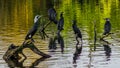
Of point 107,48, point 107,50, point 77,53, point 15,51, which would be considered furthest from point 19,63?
point 107,48

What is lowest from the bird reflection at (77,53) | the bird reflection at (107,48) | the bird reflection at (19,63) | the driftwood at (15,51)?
the bird reflection at (107,48)

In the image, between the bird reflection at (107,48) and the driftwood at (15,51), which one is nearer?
the driftwood at (15,51)

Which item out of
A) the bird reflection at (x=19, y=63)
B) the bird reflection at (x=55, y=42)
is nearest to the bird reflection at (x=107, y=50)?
the bird reflection at (x=55, y=42)

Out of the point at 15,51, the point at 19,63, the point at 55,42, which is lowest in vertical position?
the point at 55,42

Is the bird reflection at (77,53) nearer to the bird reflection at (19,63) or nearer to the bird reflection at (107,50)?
the bird reflection at (107,50)

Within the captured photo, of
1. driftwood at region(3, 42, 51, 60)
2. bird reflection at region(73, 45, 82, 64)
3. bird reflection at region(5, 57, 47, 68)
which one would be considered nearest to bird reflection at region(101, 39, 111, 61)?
bird reflection at region(73, 45, 82, 64)

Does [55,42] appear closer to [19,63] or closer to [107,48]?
[107,48]

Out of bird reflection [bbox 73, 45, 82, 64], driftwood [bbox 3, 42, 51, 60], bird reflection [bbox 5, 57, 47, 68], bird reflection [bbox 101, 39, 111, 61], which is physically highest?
driftwood [bbox 3, 42, 51, 60]

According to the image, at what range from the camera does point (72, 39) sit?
28250 millimetres

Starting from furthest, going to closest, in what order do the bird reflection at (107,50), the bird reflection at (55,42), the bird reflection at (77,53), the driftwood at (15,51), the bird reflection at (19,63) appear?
the bird reflection at (55,42) → the bird reflection at (107,50) → the bird reflection at (77,53) → the driftwood at (15,51) → the bird reflection at (19,63)

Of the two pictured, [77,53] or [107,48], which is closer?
[77,53]

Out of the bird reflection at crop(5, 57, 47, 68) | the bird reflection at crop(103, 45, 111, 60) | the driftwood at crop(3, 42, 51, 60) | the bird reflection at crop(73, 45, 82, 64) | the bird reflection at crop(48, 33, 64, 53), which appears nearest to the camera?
the bird reflection at crop(5, 57, 47, 68)

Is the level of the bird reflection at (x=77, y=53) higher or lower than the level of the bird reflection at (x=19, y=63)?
lower

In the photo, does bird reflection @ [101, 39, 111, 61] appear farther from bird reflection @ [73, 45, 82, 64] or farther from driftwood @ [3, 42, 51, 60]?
driftwood @ [3, 42, 51, 60]
